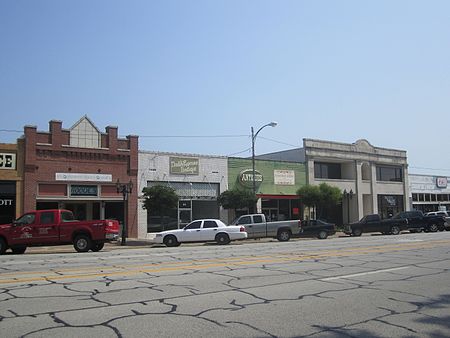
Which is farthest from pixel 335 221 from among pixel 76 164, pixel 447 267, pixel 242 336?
pixel 242 336

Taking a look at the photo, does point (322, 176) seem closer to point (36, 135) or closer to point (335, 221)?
point (335, 221)

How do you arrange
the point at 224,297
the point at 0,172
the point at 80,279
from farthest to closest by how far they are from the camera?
1. the point at 0,172
2. the point at 80,279
3. the point at 224,297

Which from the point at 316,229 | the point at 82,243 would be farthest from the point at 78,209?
the point at 316,229

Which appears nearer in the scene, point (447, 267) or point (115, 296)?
point (115, 296)

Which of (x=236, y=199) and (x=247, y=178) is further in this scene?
(x=247, y=178)

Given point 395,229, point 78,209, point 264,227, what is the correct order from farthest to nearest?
point 395,229, point 78,209, point 264,227

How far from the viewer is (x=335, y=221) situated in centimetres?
4741

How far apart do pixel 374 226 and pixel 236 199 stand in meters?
11.2

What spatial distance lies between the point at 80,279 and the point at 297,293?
17.8ft

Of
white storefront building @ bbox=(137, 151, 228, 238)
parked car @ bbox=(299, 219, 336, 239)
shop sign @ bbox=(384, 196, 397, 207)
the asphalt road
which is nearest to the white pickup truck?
parked car @ bbox=(299, 219, 336, 239)

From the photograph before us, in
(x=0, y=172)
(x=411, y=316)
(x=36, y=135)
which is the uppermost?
(x=36, y=135)

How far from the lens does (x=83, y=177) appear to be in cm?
3109

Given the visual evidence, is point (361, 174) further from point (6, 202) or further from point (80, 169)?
point (6, 202)

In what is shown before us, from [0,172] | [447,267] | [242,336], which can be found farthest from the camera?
[0,172]
